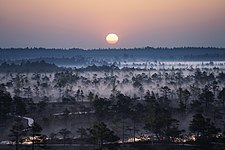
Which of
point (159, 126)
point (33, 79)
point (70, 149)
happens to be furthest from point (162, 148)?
point (33, 79)

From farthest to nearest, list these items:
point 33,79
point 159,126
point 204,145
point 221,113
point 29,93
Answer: point 33,79 → point 29,93 → point 221,113 → point 159,126 → point 204,145

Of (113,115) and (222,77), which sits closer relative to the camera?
(113,115)

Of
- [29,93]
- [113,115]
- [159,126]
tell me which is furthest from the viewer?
[29,93]

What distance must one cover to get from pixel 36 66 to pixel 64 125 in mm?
108306

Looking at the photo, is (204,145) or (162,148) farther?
(162,148)

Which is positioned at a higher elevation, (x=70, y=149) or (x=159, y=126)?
(x=159, y=126)

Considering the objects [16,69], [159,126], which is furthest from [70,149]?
[16,69]

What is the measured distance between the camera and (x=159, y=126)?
40031 mm

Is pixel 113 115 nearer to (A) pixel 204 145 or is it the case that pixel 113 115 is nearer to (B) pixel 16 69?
(A) pixel 204 145

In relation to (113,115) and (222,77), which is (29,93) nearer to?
(113,115)

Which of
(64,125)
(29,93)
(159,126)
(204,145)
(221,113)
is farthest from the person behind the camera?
(29,93)

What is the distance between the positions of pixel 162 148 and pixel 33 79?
91.3 m

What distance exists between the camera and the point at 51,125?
185 feet

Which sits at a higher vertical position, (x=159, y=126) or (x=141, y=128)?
(x=159, y=126)
